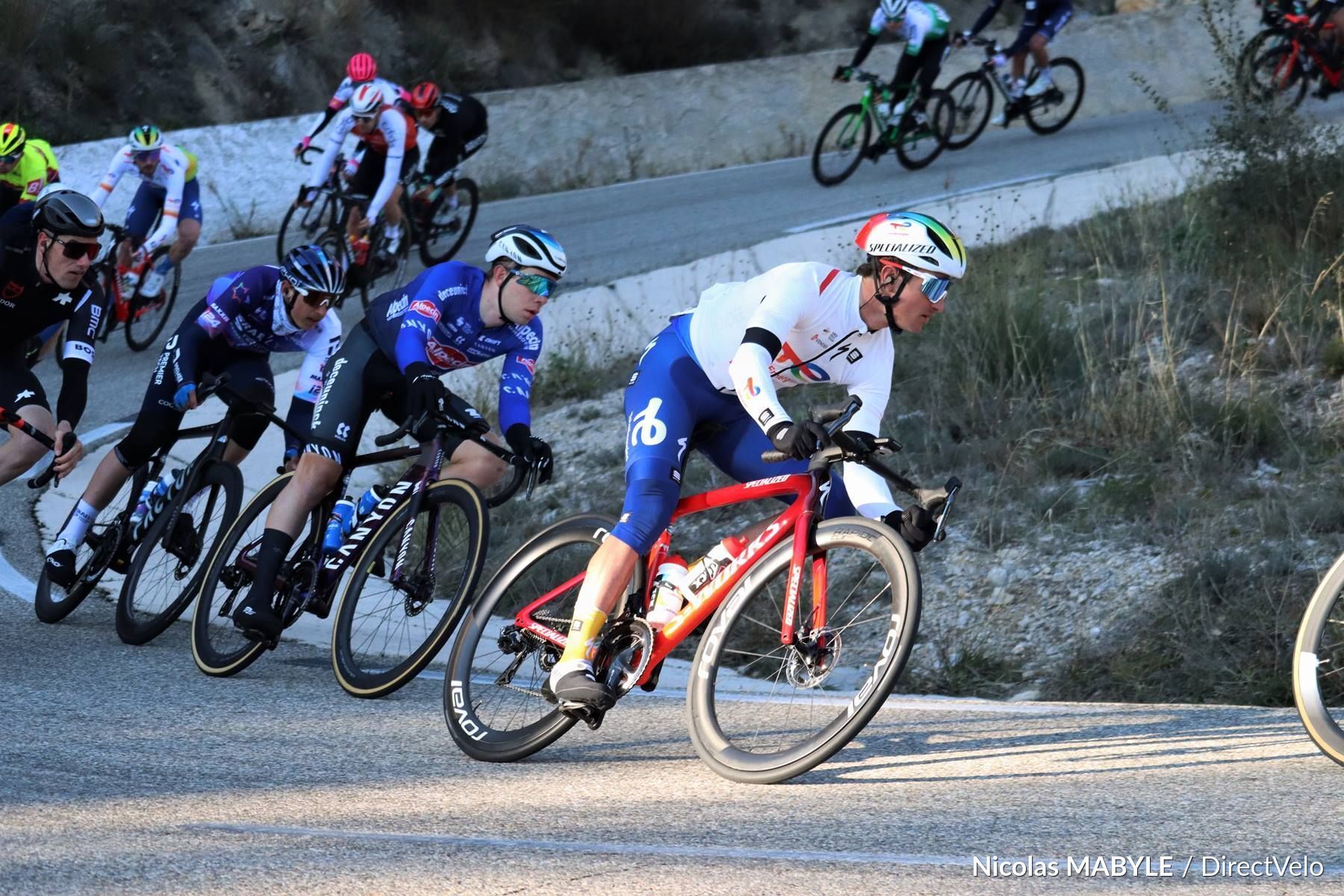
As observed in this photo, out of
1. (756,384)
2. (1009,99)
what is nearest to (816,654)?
(756,384)

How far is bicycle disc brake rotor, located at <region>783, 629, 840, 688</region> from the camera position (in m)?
5.01

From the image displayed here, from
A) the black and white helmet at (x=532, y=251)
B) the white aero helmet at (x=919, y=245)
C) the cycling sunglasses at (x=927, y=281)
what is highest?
the white aero helmet at (x=919, y=245)

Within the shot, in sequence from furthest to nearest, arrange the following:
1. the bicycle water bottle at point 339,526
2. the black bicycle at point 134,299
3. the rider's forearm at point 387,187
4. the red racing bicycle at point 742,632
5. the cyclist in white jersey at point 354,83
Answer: the cyclist in white jersey at point 354,83 → the rider's forearm at point 387,187 → the black bicycle at point 134,299 → the bicycle water bottle at point 339,526 → the red racing bicycle at point 742,632

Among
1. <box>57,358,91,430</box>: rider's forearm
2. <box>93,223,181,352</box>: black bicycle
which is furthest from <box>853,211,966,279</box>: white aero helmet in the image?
<box>93,223,181,352</box>: black bicycle

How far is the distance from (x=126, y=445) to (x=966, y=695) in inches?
169

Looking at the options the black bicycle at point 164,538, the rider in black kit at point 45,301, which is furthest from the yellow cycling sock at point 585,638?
the rider in black kit at point 45,301

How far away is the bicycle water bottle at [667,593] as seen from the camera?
5.36 metres

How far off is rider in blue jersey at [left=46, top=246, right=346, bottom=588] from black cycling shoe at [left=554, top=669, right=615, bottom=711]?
2840mm

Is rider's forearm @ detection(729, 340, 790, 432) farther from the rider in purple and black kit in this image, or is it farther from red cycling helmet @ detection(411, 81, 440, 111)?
the rider in purple and black kit

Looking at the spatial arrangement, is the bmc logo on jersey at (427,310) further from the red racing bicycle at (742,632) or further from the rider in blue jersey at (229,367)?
the red racing bicycle at (742,632)

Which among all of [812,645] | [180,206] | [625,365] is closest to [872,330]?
[812,645]

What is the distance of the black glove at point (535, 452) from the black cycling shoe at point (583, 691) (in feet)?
3.98

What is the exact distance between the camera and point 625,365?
1224 cm

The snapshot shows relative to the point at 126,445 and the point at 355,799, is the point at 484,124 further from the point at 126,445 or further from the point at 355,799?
the point at 355,799
